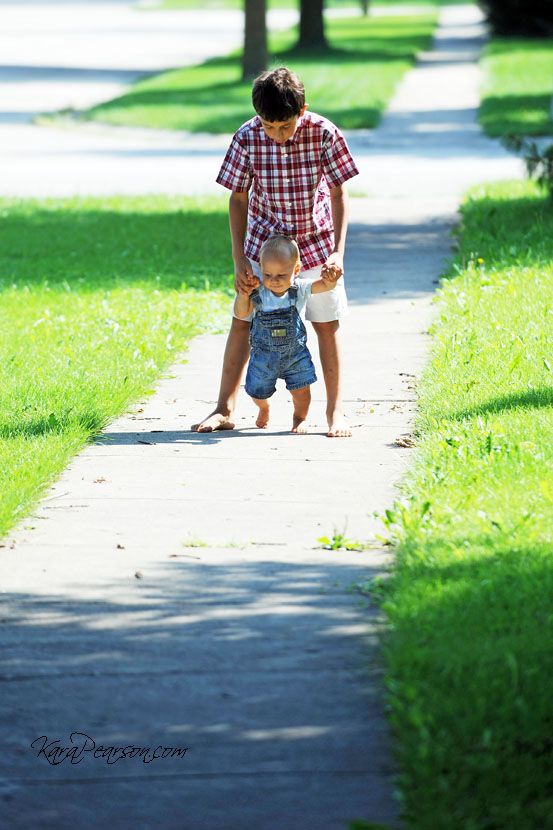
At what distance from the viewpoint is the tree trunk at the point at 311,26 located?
116 ft

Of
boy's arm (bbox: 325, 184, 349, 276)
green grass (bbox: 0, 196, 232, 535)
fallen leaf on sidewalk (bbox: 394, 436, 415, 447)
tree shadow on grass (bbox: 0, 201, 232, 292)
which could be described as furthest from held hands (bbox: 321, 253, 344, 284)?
tree shadow on grass (bbox: 0, 201, 232, 292)

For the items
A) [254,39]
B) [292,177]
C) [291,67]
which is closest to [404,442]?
[292,177]

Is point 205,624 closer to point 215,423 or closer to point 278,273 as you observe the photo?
point 278,273

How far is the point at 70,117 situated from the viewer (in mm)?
24562

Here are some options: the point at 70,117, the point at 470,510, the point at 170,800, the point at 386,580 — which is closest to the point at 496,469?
the point at 470,510

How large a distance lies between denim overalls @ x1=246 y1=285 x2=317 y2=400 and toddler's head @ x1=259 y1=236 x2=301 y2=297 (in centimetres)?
18

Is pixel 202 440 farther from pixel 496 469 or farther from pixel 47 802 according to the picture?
pixel 47 802

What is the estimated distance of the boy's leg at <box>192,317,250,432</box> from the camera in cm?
603

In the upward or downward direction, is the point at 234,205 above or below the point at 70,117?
above

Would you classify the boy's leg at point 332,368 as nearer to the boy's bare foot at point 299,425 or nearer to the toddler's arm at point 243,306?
the boy's bare foot at point 299,425

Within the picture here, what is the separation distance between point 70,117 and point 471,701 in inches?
892

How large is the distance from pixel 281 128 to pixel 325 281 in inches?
28.1

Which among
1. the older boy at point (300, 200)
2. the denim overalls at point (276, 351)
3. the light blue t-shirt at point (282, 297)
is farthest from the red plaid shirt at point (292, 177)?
the denim overalls at point (276, 351)

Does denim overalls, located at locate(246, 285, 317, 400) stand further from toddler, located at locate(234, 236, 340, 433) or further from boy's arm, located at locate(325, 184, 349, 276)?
boy's arm, located at locate(325, 184, 349, 276)
